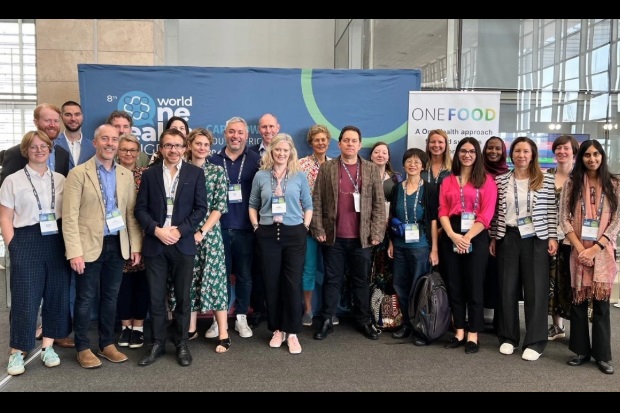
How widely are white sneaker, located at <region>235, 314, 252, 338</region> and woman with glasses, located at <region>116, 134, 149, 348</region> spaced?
0.72 m

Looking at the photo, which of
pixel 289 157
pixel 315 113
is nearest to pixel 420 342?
pixel 289 157

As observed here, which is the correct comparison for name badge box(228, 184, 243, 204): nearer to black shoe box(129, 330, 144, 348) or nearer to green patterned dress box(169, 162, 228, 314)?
green patterned dress box(169, 162, 228, 314)

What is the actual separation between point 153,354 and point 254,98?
2.30 meters

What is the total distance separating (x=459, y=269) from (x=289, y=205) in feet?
4.45

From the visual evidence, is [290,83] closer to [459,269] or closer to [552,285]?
[459,269]

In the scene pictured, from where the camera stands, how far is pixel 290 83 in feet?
13.7

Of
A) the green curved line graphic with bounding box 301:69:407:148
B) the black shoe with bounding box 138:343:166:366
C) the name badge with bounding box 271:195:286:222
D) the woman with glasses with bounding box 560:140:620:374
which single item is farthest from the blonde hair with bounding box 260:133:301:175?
the woman with glasses with bounding box 560:140:620:374

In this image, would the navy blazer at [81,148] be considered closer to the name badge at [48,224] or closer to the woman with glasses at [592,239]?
the name badge at [48,224]

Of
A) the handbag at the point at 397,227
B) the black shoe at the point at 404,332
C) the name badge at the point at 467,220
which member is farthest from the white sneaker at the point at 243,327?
the name badge at the point at 467,220

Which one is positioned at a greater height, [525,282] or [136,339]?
[525,282]

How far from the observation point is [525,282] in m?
3.28

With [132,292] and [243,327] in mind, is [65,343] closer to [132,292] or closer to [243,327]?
[132,292]

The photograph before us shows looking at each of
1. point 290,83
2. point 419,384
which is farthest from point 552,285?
point 290,83

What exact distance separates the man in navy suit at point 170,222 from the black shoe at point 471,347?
77.8 inches
